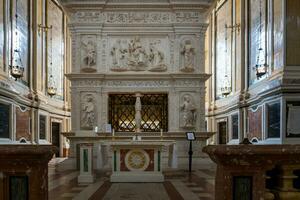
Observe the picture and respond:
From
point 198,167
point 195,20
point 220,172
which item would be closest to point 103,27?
point 195,20

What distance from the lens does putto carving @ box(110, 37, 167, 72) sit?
15789 mm

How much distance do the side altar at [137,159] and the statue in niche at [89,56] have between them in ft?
16.2

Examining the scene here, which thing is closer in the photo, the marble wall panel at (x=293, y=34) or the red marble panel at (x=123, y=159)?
the red marble panel at (x=123, y=159)

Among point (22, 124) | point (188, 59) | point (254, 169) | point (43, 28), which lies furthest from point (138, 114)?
point (254, 169)

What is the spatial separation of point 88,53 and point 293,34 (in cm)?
Result: 662

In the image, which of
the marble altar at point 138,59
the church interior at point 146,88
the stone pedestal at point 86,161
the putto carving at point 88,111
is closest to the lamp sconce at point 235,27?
the church interior at point 146,88

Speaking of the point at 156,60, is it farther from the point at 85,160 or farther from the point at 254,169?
the point at 254,169

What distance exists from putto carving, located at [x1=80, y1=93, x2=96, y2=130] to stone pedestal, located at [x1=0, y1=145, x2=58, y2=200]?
11561mm

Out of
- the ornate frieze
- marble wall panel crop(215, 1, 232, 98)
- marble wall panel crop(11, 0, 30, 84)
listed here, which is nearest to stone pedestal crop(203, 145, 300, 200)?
the ornate frieze

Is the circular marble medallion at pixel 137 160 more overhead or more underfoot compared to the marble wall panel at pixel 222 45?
more underfoot

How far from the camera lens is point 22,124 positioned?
56.0 ft

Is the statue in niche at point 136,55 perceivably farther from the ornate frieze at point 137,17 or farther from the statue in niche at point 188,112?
the statue in niche at point 188,112

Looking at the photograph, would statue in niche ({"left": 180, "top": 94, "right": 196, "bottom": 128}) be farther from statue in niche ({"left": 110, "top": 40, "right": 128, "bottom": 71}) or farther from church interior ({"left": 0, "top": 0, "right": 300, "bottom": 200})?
statue in niche ({"left": 110, "top": 40, "right": 128, "bottom": 71})

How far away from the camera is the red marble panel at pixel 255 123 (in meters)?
15.4
